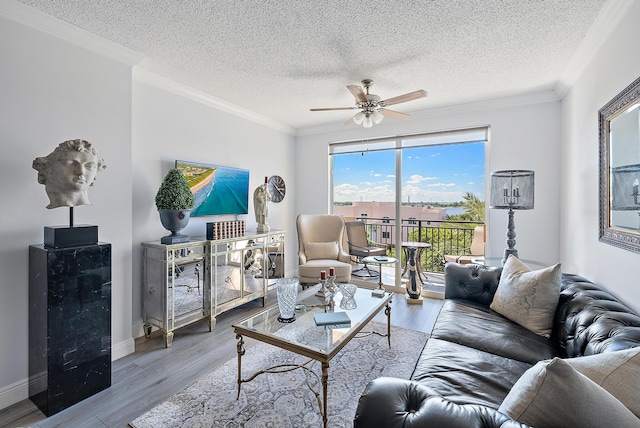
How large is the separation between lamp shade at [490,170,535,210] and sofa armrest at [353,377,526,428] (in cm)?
235

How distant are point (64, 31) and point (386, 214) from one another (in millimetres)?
4132

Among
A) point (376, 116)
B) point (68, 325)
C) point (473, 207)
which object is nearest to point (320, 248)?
point (376, 116)

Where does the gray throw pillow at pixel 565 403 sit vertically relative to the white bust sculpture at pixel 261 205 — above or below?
below

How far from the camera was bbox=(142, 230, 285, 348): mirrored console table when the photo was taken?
2668mm

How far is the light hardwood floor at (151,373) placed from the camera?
177cm

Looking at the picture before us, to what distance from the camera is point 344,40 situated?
2.28 meters

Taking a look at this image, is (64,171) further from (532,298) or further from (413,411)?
(532,298)

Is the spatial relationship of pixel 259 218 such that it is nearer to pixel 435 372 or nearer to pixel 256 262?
pixel 256 262

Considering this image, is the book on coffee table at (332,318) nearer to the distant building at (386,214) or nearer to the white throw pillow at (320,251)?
the white throw pillow at (320,251)

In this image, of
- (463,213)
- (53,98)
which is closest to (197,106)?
(53,98)

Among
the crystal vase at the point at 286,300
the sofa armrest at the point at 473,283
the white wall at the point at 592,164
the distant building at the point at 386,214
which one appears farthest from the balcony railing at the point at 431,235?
the crystal vase at the point at 286,300

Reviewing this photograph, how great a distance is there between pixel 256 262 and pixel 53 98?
7.77 feet

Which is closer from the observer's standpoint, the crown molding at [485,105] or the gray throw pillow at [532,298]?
the gray throw pillow at [532,298]

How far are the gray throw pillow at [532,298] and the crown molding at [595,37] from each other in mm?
1654
